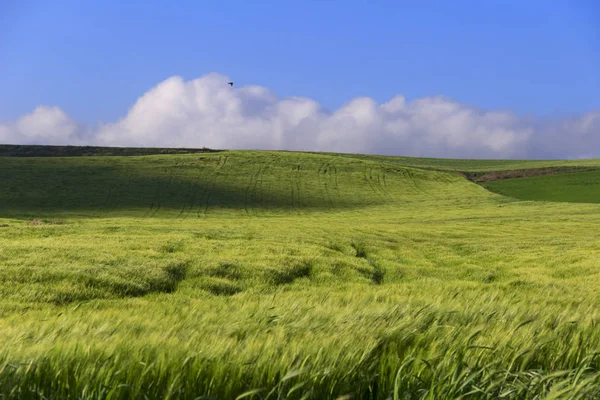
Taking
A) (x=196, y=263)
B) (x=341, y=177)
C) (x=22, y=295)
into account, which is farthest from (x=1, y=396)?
(x=341, y=177)

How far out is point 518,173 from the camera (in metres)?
100

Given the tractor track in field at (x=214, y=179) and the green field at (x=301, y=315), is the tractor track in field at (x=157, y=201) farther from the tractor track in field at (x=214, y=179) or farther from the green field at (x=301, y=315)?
the green field at (x=301, y=315)

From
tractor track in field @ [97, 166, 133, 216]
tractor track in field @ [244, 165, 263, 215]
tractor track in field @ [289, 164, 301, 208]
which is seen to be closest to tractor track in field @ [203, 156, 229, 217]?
tractor track in field @ [244, 165, 263, 215]

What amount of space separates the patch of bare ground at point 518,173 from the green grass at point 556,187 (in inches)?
200

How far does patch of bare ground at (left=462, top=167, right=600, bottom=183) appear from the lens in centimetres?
9788

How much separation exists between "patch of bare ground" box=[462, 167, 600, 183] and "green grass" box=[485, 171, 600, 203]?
16.7 feet

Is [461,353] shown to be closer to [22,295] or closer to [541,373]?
[541,373]

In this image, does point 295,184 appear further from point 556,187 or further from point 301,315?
point 301,315

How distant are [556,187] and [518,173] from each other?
57.9ft

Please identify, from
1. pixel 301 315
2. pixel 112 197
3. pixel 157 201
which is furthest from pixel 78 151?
pixel 301 315

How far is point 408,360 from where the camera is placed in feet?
11.1

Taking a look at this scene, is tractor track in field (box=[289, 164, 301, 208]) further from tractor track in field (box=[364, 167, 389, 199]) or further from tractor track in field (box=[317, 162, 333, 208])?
tractor track in field (box=[364, 167, 389, 199])

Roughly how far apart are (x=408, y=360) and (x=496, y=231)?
3677 cm

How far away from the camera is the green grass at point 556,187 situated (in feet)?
247
